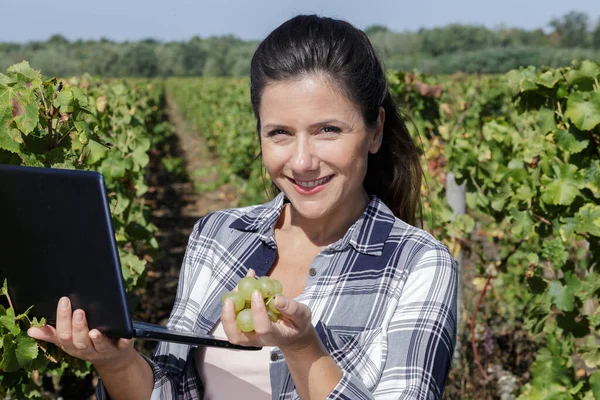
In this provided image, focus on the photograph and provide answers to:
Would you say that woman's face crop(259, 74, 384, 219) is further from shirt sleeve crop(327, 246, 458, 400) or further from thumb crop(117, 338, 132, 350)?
thumb crop(117, 338, 132, 350)

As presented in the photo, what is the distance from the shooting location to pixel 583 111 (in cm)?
290

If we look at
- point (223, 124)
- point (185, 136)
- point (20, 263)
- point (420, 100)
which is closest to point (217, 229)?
point (20, 263)

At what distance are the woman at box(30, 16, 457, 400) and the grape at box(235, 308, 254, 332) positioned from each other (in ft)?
0.39

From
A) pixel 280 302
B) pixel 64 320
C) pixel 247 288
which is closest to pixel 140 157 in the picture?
pixel 64 320

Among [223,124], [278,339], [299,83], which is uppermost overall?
[299,83]

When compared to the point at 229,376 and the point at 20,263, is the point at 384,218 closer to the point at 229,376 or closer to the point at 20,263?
the point at 229,376

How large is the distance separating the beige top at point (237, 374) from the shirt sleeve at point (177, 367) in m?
0.04

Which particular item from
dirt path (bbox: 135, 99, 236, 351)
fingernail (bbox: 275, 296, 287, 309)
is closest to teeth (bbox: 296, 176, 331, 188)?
fingernail (bbox: 275, 296, 287, 309)

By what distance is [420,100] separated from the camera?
17.8 feet

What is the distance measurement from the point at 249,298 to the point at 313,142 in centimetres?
46

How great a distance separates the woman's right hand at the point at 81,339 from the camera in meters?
1.36

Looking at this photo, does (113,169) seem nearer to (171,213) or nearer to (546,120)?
(546,120)

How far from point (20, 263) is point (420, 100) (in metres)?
4.33

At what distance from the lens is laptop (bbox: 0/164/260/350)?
124 centimetres
